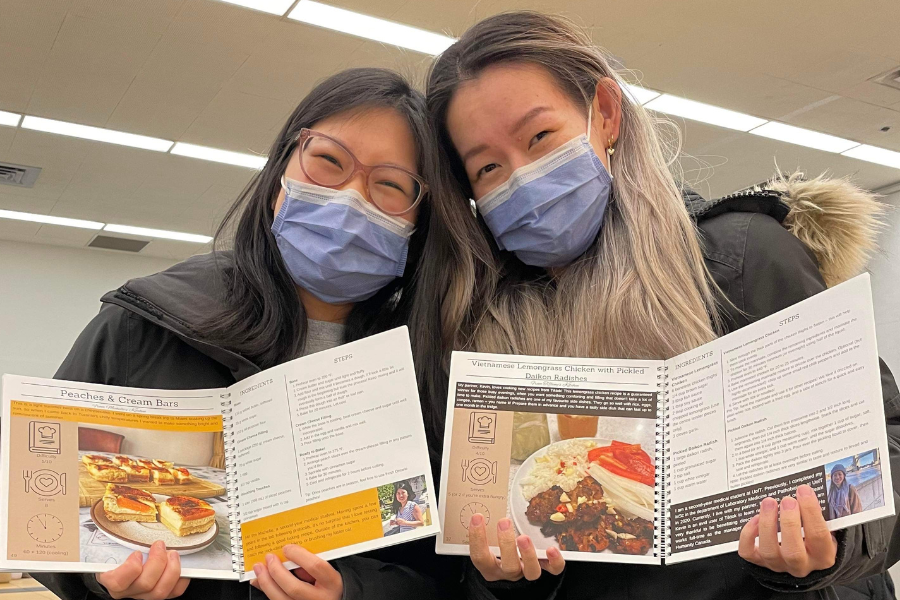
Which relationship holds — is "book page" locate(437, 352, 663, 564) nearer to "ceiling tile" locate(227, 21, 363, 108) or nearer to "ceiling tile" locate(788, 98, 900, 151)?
"ceiling tile" locate(227, 21, 363, 108)

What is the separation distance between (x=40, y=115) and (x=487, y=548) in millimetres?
6669

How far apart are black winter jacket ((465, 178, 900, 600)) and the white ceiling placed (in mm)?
2539

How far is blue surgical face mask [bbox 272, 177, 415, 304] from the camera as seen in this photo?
1.48 m

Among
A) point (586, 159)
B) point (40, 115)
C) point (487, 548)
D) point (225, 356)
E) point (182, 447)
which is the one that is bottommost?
point (487, 548)

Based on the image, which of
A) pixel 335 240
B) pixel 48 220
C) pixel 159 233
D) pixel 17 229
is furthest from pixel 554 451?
pixel 17 229

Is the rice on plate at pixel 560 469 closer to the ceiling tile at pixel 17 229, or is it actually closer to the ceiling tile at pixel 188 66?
the ceiling tile at pixel 188 66

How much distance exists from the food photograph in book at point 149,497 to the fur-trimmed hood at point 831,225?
1.09m

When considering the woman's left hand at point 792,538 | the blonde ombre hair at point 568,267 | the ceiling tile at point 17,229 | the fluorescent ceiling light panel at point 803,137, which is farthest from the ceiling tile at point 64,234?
the woman's left hand at point 792,538

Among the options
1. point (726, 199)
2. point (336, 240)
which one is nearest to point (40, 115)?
point (336, 240)

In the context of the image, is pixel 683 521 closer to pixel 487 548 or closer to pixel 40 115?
pixel 487 548

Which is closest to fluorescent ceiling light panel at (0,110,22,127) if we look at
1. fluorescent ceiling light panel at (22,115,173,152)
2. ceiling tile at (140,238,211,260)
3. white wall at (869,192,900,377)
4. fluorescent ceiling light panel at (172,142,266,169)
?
fluorescent ceiling light panel at (22,115,173,152)

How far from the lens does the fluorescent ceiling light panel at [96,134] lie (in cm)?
661

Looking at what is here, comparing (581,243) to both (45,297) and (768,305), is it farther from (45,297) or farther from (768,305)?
(45,297)

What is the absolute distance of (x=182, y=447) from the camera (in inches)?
47.4
